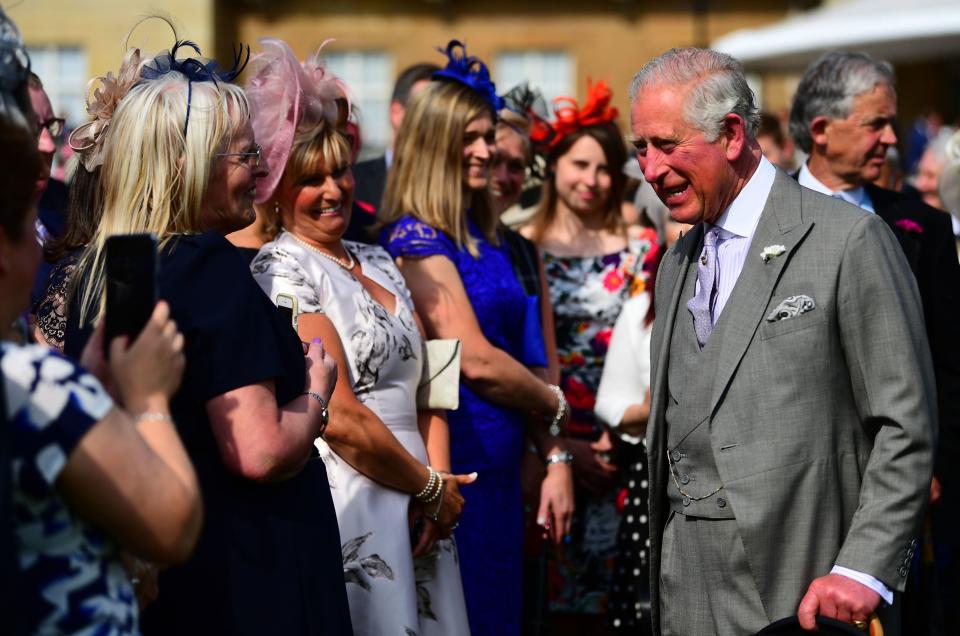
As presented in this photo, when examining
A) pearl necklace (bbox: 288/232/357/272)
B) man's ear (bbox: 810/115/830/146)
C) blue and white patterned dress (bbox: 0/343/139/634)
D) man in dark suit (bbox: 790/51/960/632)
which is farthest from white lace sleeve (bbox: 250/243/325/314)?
man's ear (bbox: 810/115/830/146)

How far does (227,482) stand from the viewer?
8.86 feet

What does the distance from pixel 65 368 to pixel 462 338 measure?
2.45 meters

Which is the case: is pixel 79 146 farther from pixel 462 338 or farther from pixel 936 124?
pixel 936 124

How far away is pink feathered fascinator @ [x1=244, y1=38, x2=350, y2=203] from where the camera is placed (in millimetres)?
3648

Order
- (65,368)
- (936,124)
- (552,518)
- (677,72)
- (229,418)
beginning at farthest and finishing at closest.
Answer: (936,124) → (552,518) → (677,72) → (229,418) → (65,368)

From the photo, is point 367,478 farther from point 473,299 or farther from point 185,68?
point 185,68

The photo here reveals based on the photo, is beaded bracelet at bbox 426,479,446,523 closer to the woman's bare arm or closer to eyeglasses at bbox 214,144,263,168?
the woman's bare arm

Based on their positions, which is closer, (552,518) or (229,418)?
(229,418)

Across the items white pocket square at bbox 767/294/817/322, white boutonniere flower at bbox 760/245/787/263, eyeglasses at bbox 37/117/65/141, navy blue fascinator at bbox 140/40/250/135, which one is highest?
navy blue fascinator at bbox 140/40/250/135

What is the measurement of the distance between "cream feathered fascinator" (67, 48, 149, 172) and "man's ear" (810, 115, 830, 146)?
8.80ft

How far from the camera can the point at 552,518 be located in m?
4.89

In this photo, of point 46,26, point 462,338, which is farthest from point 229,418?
point 46,26

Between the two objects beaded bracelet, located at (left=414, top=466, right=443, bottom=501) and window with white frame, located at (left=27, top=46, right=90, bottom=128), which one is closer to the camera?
beaded bracelet, located at (left=414, top=466, right=443, bottom=501)

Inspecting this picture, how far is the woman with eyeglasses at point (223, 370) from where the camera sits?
2.62m
